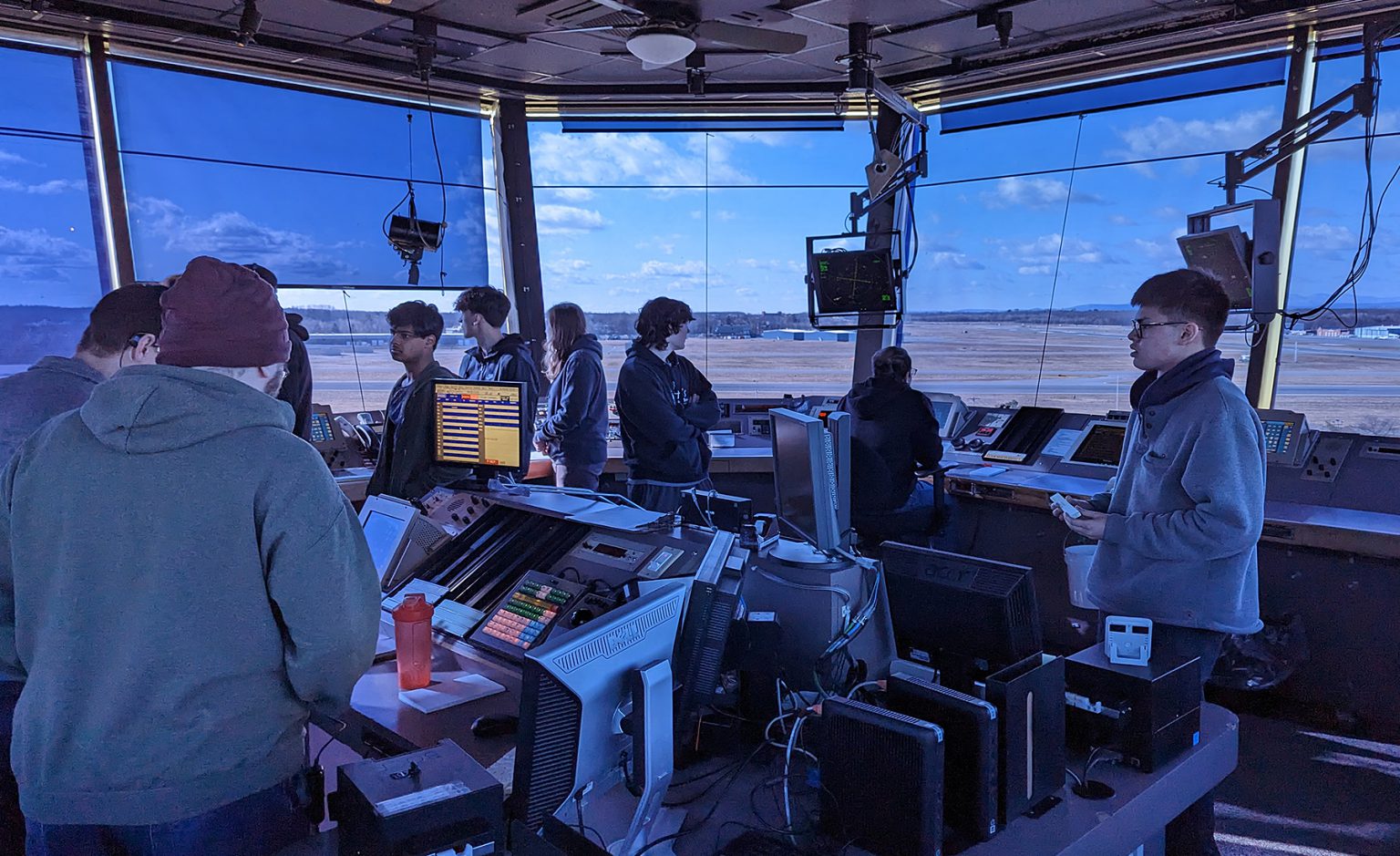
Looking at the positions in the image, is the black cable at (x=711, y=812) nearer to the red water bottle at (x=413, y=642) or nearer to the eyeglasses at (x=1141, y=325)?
the red water bottle at (x=413, y=642)

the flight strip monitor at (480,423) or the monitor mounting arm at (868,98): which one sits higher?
the monitor mounting arm at (868,98)

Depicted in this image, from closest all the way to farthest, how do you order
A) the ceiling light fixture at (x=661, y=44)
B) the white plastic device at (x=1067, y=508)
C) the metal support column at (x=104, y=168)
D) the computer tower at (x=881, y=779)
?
the computer tower at (x=881, y=779)
the white plastic device at (x=1067, y=508)
the ceiling light fixture at (x=661, y=44)
the metal support column at (x=104, y=168)

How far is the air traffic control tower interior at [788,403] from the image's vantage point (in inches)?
52.5

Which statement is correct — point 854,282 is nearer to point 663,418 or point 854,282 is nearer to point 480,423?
point 663,418

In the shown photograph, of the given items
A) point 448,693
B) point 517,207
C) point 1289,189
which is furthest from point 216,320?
point 1289,189

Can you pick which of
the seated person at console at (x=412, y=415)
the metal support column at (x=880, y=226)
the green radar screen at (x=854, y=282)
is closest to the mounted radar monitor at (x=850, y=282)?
the green radar screen at (x=854, y=282)

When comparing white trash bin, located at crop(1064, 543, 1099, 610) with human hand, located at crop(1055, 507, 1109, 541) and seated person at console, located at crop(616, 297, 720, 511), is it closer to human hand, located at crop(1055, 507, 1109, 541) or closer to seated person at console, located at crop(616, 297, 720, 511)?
human hand, located at crop(1055, 507, 1109, 541)

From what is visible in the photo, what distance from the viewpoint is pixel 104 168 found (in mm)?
4566

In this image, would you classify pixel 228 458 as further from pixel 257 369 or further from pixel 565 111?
pixel 565 111

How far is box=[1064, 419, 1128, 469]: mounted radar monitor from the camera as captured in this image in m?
4.32

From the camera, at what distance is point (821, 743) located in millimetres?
1326

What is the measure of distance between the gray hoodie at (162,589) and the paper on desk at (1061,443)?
402cm

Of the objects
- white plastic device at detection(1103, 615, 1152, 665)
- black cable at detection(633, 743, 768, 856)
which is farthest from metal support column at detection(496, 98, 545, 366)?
white plastic device at detection(1103, 615, 1152, 665)

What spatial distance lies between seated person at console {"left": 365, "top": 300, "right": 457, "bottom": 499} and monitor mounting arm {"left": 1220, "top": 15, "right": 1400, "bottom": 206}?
3.61 meters
